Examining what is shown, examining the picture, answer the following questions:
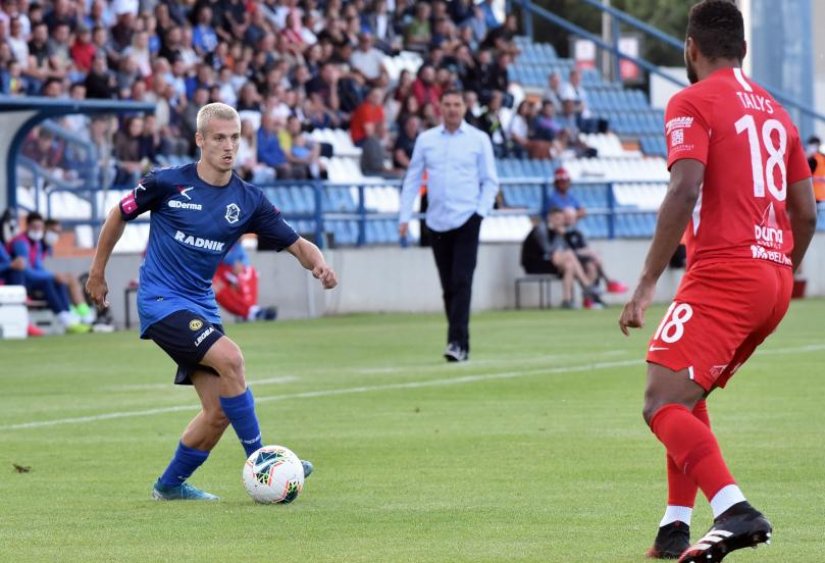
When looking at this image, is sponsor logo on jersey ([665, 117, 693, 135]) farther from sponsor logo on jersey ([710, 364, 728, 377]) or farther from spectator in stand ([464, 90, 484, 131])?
spectator in stand ([464, 90, 484, 131])

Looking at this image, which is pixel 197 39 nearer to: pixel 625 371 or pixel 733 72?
pixel 625 371

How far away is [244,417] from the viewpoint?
8906 millimetres

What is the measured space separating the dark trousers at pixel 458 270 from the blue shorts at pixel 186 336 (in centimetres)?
818

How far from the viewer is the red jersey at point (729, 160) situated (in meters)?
6.53

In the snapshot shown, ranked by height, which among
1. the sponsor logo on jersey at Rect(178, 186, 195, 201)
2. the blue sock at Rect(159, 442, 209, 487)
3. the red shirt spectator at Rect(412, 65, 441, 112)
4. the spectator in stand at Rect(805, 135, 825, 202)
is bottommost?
the spectator in stand at Rect(805, 135, 825, 202)

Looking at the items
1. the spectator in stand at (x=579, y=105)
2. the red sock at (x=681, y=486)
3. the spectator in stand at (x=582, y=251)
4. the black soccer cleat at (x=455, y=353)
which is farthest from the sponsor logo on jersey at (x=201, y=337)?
the spectator in stand at (x=579, y=105)

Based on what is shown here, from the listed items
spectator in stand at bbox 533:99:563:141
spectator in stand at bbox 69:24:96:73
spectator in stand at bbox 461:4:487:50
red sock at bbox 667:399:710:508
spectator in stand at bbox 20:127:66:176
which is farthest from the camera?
spectator in stand at bbox 461:4:487:50

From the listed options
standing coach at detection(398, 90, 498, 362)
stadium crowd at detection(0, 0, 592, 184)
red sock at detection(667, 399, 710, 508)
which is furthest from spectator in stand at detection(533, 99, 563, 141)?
red sock at detection(667, 399, 710, 508)

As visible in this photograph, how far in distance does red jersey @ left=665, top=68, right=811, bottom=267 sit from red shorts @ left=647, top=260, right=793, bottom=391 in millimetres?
74

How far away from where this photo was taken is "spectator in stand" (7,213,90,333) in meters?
22.8

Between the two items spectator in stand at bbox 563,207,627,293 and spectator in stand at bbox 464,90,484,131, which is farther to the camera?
spectator in stand at bbox 464,90,484,131

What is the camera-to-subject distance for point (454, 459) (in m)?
10.3

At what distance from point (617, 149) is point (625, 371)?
2065cm

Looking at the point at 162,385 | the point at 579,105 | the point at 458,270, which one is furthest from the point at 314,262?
the point at 579,105
